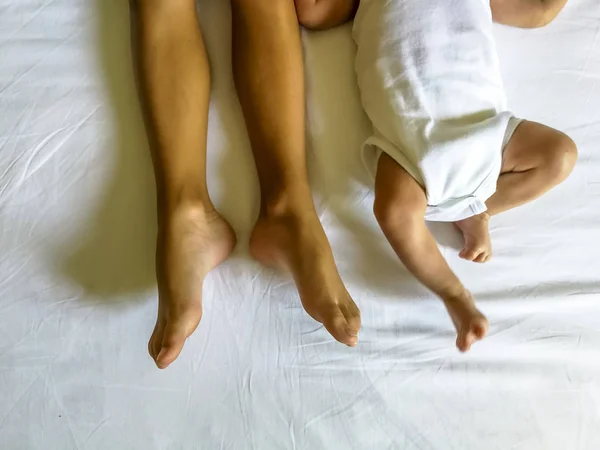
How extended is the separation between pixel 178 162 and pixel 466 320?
0.39 m

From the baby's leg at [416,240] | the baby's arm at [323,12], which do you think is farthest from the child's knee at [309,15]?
the baby's leg at [416,240]

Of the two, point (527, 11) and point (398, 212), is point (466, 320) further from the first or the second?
point (527, 11)

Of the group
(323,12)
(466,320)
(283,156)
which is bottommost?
(466,320)

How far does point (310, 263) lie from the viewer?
0.65 metres

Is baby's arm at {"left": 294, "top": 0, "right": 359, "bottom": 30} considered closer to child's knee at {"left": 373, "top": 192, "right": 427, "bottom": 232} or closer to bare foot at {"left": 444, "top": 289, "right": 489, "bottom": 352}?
child's knee at {"left": 373, "top": 192, "right": 427, "bottom": 232}

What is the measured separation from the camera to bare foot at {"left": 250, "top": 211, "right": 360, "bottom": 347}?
624mm

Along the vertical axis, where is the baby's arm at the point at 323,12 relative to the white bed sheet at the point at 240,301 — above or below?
above

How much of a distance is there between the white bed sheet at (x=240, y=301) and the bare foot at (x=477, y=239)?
0.02m

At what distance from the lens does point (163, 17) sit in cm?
74

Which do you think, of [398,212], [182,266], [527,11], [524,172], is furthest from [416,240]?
[527,11]

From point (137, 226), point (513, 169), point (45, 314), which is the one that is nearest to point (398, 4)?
point (513, 169)

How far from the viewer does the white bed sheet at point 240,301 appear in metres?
0.65

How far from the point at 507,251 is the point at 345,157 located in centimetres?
24

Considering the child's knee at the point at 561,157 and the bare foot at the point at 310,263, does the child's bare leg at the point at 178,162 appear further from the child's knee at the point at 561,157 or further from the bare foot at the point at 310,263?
the child's knee at the point at 561,157
